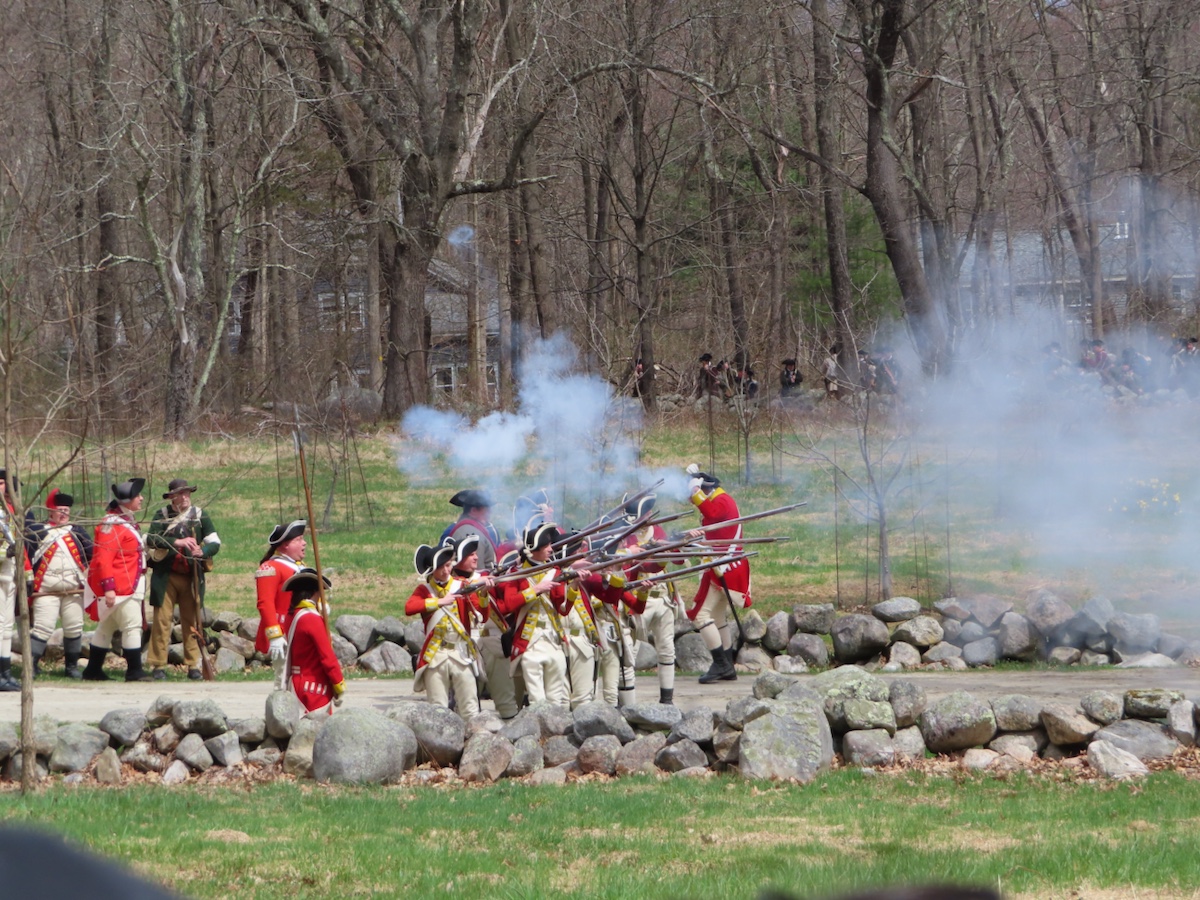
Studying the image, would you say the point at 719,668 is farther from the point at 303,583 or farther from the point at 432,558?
the point at 303,583

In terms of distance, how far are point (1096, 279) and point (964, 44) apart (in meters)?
8.17

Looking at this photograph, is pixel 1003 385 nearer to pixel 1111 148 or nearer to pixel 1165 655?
pixel 1165 655

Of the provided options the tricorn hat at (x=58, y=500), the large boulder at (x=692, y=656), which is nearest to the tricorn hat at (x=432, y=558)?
the tricorn hat at (x=58, y=500)

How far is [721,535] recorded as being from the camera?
15.3m

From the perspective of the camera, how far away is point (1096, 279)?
115 ft

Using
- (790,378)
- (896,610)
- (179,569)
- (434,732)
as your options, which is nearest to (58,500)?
(179,569)

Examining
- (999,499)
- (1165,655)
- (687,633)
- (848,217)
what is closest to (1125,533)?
(999,499)

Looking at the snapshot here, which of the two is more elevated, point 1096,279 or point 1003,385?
point 1096,279

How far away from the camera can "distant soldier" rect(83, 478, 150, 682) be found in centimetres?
1483

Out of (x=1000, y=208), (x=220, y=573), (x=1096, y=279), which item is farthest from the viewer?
(x=1096, y=279)

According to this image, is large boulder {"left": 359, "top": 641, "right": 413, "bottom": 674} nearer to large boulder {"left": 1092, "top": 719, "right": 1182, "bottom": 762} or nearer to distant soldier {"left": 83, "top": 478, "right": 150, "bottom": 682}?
distant soldier {"left": 83, "top": 478, "right": 150, "bottom": 682}

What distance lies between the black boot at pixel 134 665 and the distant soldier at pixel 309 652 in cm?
408

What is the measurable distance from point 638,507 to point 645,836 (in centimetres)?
615

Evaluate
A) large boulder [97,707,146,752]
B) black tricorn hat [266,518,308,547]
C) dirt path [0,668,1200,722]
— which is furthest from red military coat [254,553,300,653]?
large boulder [97,707,146,752]
